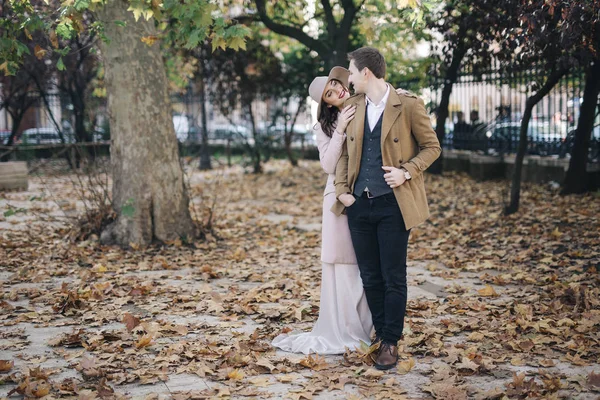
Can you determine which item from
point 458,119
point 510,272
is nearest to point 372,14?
point 458,119

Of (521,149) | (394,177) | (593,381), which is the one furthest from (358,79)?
(521,149)

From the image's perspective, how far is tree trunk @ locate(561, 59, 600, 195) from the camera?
484 inches

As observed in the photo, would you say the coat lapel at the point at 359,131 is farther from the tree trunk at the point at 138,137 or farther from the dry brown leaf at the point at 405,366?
the tree trunk at the point at 138,137

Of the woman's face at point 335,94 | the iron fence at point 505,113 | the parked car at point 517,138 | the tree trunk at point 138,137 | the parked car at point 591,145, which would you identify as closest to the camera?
the woman's face at point 335,94

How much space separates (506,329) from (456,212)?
684cm

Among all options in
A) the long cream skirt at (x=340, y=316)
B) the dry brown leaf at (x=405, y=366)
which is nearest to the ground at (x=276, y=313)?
the dry brown leaf at (x=405, y=366)

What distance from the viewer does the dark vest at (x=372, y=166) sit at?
4805mm

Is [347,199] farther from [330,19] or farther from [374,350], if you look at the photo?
[330,19]

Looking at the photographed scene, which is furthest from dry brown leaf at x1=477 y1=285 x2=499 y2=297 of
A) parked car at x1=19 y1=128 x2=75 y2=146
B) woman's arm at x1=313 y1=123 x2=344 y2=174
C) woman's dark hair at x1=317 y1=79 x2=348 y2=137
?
parked car at x1=19 y1=128 x2=75 y2=146

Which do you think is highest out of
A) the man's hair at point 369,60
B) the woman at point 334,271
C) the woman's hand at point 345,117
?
the man's hair at point 369,60

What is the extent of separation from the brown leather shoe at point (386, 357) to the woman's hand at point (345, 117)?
146cm

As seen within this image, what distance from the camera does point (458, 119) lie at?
18844 millimetres

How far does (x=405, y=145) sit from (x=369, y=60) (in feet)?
1.95

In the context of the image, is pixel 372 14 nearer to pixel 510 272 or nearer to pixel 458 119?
pixel 458 119
